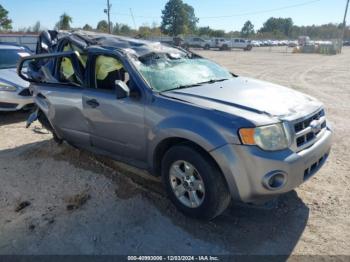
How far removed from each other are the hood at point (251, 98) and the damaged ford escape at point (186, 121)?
1 centimetres

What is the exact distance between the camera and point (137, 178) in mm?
4297

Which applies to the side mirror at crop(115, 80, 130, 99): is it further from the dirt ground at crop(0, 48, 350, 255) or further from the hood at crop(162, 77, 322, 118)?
the dirt ground at crop(0, 48, 350, 255)

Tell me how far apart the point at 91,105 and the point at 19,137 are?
9.26 ft

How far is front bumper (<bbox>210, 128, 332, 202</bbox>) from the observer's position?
281cm

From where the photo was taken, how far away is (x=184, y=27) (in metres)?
80.4

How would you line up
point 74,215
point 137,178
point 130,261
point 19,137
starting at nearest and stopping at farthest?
point 130,261 < point 74,215 < point 137,178 < point 19,137

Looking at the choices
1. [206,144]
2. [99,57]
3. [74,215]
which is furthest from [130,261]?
[99,57]

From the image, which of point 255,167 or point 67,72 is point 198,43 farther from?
point 255,167

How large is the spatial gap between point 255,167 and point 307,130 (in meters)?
0.73

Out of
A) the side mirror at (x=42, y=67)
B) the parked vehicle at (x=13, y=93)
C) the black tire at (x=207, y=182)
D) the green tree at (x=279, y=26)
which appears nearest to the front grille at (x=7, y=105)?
the parked vehicle at (x=13, y=93)

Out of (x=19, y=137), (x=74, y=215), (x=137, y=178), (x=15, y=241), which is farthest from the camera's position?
(x=19, y=137)

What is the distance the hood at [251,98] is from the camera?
3115 mm

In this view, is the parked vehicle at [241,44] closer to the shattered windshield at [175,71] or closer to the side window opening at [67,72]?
the side window opening at [67,72]

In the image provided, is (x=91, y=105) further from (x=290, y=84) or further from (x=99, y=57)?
(x=290, y=84)
